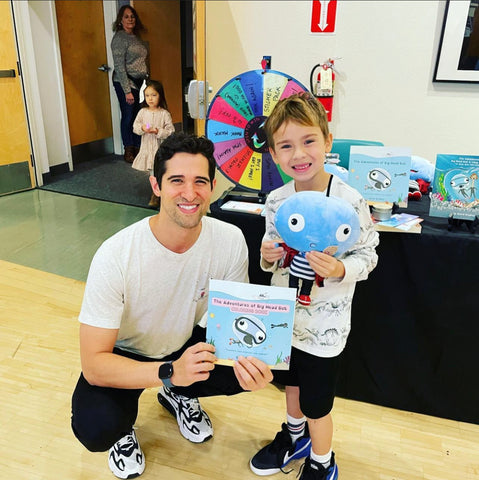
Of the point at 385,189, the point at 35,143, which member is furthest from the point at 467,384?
the point at 35,143

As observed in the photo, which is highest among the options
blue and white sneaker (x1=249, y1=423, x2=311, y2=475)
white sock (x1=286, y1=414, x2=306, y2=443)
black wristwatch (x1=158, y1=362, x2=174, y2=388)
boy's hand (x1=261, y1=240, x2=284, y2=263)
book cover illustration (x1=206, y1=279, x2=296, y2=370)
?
boy's hand (x1=261, y1=240, x2=284, y2=263)

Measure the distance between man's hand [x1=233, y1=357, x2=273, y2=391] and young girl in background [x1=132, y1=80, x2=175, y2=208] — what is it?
2629mm

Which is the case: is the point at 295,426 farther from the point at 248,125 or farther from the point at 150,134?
the point at 150,134

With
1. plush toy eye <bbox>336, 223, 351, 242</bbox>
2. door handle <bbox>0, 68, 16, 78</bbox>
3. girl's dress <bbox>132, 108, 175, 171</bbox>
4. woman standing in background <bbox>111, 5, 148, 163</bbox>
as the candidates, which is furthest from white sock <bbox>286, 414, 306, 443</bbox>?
woman standing in background <bbox>111, 5, 148, 163</bbox>

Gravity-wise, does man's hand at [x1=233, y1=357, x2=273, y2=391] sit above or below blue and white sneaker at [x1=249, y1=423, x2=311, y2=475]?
above

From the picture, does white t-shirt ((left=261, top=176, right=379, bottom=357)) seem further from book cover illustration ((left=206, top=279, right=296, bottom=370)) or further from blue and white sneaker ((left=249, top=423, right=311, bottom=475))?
blue and white sneaker ((left=249, top=423, right=311, bottom=475))

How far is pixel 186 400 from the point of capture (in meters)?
1.53

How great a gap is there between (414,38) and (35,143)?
3.00 metres

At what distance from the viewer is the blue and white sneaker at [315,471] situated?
4.26 ft

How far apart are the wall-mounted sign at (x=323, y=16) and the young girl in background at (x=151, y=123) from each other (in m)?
1.20

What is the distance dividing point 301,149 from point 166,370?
62 cm

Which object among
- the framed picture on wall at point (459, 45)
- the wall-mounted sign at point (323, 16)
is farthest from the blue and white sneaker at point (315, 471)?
the wall-mounted sign at point (323, 16)

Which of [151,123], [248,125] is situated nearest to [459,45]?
[248,125]

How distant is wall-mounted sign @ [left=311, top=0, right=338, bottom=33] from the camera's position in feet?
9.38
